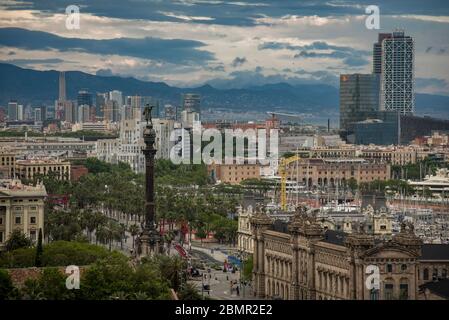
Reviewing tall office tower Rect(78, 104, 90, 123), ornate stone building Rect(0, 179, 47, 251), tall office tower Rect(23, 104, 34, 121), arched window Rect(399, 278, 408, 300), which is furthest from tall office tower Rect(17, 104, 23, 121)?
arched window Rect(399, 278, 408, 300)

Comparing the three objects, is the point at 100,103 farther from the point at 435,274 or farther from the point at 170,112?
the point at 435,274

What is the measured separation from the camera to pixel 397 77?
15462 centimetres

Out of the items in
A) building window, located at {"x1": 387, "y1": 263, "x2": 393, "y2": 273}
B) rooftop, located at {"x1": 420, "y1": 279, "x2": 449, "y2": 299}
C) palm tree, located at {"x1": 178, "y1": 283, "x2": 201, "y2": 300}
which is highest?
building window, located at {"x1": 387, "y1": 263, "x2": 393, "y2": 273}

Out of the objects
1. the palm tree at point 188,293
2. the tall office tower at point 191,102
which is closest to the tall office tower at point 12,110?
the tall office tower at point 191,102

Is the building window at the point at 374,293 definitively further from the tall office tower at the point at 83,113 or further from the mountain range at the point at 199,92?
the tall office tower at the point at 83,113

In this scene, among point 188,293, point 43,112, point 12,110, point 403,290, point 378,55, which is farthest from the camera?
point 43,112

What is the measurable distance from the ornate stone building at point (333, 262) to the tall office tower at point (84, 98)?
137 m

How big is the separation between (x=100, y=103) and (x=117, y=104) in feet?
15.5

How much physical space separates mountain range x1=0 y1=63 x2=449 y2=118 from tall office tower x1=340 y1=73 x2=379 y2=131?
5.61 meters

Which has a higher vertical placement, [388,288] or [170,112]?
[170,112]

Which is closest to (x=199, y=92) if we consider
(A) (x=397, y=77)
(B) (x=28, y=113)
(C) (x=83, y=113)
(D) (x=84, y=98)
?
(D) (x=84, y=98)

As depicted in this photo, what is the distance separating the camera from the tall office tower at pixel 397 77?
497 ft

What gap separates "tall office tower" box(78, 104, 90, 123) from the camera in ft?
601

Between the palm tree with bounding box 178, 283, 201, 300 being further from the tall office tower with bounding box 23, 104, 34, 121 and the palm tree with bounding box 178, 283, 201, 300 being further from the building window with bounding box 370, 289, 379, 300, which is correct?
the tall office tower with bounding box 23, 104, 34, 121
